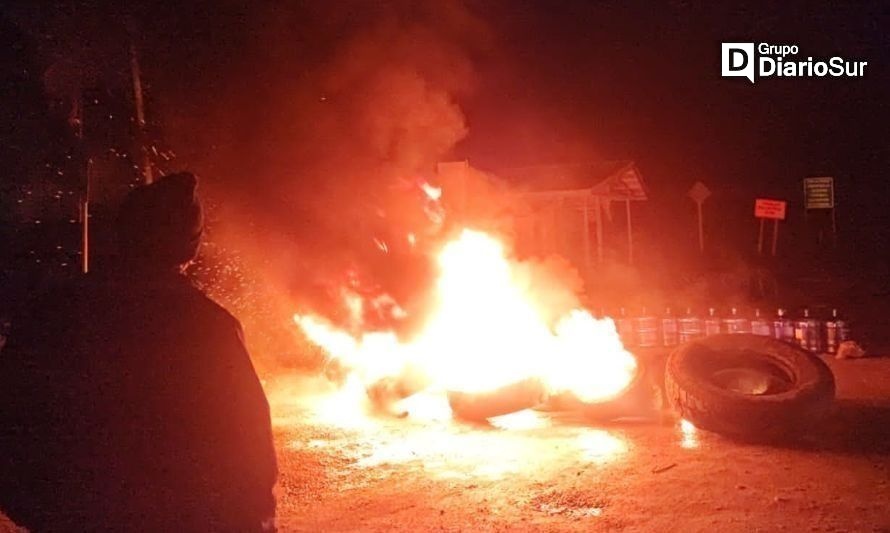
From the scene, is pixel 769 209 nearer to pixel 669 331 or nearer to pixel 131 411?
pixel 669 331

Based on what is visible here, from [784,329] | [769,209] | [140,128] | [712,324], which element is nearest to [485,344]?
[712,324]

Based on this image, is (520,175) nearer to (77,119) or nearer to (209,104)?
(209,104)

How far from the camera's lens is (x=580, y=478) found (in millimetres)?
5875

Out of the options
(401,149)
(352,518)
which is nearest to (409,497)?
(352,518)

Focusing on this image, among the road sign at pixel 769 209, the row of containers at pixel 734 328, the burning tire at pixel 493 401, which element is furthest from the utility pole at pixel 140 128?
the road sign at pixel 769 209

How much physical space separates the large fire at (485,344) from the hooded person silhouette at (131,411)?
244 inches

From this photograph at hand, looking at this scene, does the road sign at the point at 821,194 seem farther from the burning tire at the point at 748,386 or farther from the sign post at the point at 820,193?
the burning tire at the point at 748,386

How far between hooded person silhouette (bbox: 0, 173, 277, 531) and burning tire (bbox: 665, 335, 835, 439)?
19.4 ft

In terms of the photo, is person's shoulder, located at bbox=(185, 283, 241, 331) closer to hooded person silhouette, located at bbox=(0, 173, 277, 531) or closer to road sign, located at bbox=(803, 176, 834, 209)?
hooded person silhouette, located at bbox=(0, 173, 277, 531)

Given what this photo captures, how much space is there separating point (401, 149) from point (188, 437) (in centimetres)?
1100

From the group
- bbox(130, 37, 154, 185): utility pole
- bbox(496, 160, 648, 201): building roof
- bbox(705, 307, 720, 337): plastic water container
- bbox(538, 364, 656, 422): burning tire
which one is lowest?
bbox(538, 364, 656, 422): burning tire

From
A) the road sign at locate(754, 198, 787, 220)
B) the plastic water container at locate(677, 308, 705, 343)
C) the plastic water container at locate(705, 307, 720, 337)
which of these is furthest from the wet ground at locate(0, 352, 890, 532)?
the road sign at locate(754, 198, 787, 220)

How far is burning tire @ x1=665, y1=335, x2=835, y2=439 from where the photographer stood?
6.74 m

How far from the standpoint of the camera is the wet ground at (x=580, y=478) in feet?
16.4
